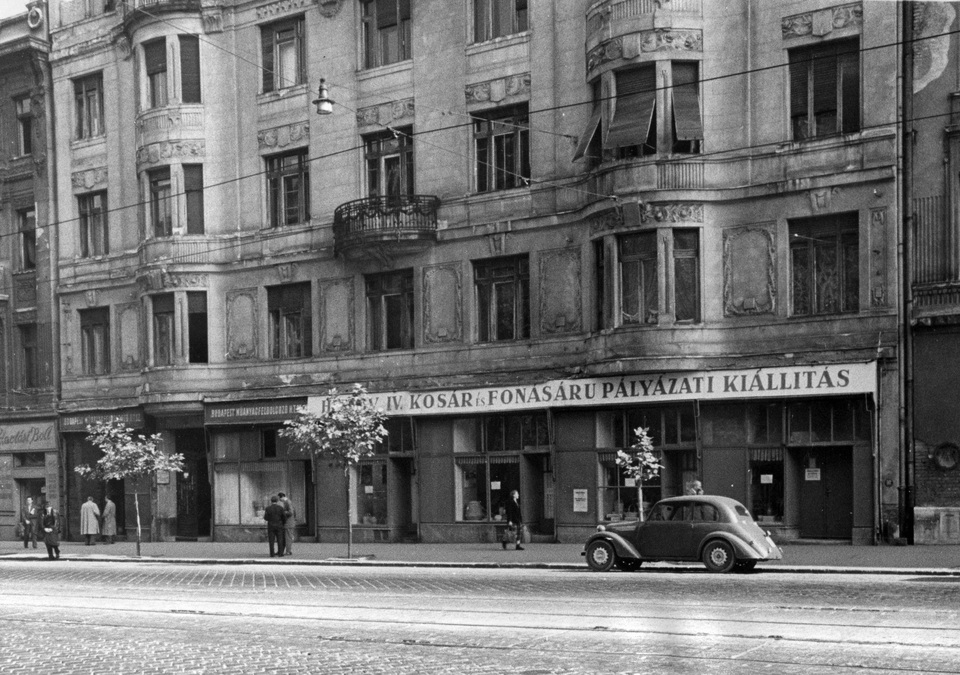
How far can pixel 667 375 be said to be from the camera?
3088 centimetres

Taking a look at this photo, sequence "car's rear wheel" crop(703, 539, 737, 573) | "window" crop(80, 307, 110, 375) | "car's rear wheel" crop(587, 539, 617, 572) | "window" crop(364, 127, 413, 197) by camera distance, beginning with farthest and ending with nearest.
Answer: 1. "window" crop(80, 307, 110, 375)
2. "window" crop(364, 127, 413, 197)
3. "car's rear wheel" crop(587, 539, 617, 572)
4. "car's rear wheel" crop(703, 539, 737, 573)

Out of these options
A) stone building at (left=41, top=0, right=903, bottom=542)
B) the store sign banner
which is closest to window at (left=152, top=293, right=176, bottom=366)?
stone building at (left=41, top=0, right=903, bottom=542)

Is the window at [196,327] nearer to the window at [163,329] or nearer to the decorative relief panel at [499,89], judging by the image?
the window at [163,329]

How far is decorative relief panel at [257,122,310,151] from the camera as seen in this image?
3828cm

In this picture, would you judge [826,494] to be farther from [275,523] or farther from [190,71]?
[190,71]

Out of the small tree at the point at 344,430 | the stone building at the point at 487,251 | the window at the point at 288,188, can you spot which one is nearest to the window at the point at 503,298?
the stone building at the point at 487,251

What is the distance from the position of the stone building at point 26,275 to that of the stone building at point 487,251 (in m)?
→ 0.80

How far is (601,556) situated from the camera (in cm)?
2492

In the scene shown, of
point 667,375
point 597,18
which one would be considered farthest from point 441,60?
point 667,375

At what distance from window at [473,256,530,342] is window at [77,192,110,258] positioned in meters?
15.3

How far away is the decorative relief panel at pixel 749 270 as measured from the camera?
30172mm

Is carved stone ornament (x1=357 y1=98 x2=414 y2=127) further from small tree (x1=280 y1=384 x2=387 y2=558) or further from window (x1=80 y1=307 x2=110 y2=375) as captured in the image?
window (x1=80 y1=307 x2=110 y2=375)

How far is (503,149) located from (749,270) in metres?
7.80

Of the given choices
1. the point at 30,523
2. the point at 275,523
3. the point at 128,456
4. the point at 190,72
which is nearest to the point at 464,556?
the point at 275,523
